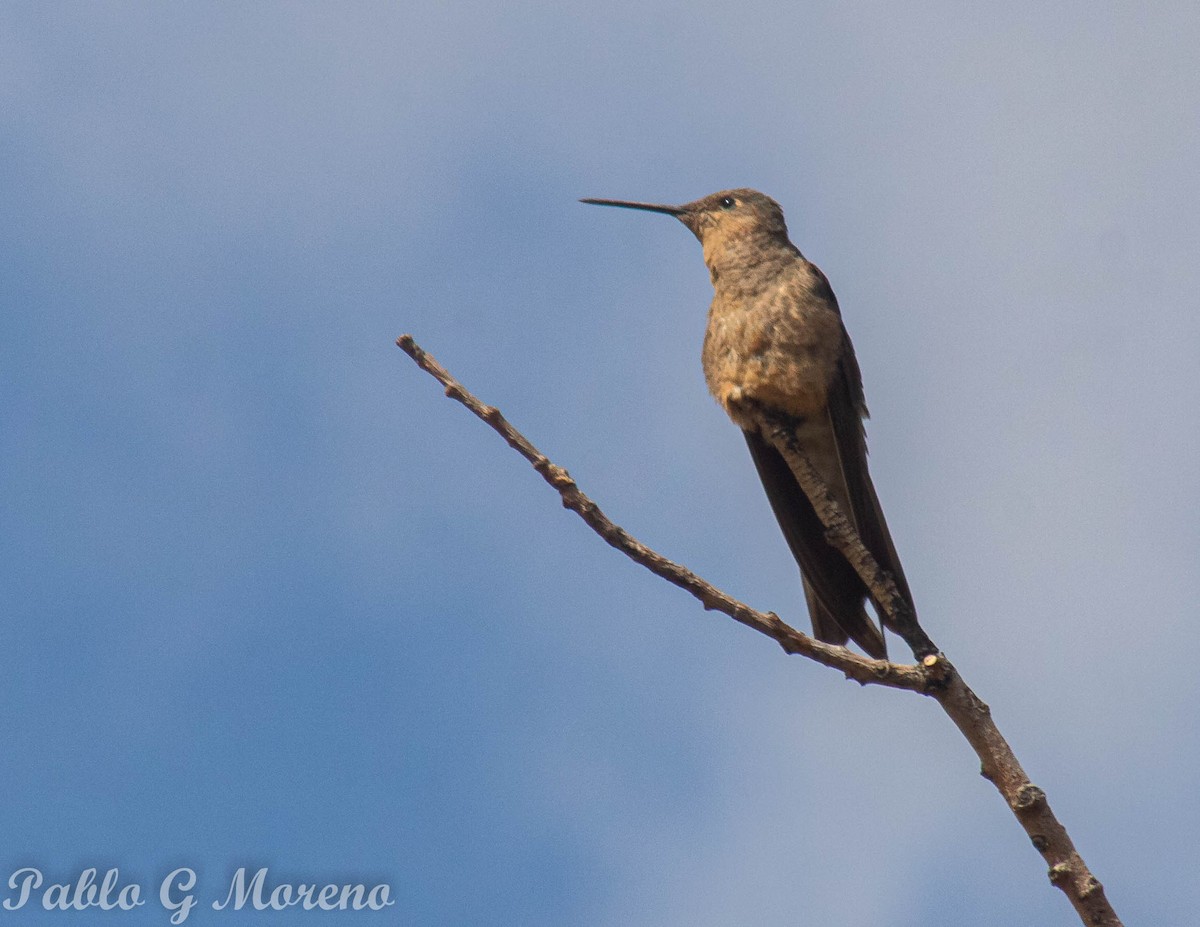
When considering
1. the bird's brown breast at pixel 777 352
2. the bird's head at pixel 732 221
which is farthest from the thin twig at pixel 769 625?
the bird's head at pixel 732 221

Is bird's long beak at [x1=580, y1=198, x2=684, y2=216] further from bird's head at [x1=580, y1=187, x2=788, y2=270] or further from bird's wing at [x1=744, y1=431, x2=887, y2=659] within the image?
bird's wing at [x1=744, y1=431, x2=887, y2=659]

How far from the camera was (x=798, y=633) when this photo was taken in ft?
14.2

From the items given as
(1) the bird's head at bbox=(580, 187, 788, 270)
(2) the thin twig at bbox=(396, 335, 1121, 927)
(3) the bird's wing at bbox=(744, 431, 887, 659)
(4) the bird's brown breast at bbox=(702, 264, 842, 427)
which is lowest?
(2) the thin twig at bbox=(396, 335, 1121, 927)

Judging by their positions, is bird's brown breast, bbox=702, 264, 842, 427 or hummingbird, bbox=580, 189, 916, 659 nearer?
hummingbird, bbox=580, 189, 916, 659

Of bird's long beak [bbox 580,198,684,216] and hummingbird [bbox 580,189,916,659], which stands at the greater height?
bird's long beak [bbox 580,198,684,216]

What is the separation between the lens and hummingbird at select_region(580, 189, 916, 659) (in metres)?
5.82

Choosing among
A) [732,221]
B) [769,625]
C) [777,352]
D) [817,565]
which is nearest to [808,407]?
[777,352]

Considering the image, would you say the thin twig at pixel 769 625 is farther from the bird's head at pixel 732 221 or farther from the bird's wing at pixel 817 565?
the bird's head at pixel 732 221

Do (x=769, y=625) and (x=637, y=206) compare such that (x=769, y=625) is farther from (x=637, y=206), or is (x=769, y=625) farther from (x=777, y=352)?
(x=637, y=206)

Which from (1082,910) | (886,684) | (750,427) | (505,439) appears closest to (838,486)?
(750,427)

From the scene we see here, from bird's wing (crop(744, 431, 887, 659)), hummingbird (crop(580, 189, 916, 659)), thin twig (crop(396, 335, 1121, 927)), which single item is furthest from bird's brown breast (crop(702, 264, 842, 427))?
thin twig (crop(396, 335, 1121, 927))

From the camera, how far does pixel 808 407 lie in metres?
6.12

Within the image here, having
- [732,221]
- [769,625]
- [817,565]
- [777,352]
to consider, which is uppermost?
[732,221]

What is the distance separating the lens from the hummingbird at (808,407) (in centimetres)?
582
